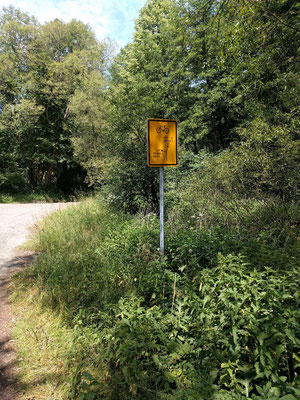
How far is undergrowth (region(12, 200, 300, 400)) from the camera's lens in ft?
5.97

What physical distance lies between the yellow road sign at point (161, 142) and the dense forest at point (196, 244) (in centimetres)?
141

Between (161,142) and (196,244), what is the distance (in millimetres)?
1725

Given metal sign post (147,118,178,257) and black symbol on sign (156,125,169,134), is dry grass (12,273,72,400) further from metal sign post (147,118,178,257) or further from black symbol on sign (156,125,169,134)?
black symbol on sign (156,125,169,134)

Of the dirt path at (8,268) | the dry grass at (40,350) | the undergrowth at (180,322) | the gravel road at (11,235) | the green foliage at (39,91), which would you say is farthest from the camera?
the green foliage at (39,91)

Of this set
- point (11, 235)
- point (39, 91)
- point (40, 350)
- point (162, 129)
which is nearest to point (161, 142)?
point (162, 129)

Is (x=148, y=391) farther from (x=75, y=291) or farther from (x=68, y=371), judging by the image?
(x=75, y=291)

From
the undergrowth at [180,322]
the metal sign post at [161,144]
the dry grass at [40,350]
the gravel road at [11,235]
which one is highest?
the metal sign post at [161,144]

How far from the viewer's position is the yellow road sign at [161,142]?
3.65 m

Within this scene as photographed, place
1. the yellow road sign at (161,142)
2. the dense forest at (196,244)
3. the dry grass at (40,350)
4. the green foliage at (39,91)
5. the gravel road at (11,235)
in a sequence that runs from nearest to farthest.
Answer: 1. the dense forest at (196,244)
2. the dry grass at (40,350)
3. the yellow road sign at (161,142)
4. the gravel road at (11,235)
5. the green foliage at (39,91)

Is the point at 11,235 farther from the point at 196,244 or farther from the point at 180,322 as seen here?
the point at 180,322

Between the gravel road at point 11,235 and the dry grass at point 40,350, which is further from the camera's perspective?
the gravel road at point 11,235

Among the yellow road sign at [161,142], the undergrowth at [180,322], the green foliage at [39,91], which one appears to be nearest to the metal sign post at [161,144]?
the yellow road sign at [161,142]

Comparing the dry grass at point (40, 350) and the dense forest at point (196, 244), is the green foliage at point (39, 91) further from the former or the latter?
the dry grass at point (40, 350)

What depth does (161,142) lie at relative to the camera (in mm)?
3730
